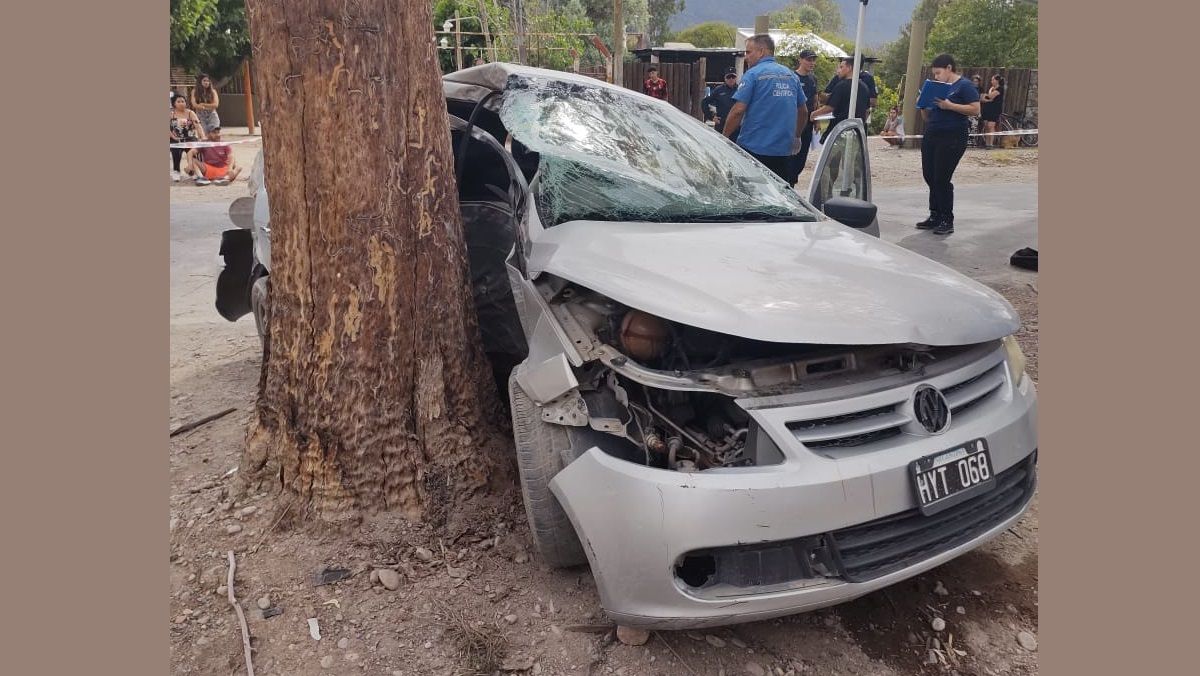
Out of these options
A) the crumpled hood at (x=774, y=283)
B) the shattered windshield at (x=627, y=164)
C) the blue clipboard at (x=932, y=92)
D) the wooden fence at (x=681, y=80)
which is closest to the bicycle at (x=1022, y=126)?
the wooden fence at (x=681, y=80)

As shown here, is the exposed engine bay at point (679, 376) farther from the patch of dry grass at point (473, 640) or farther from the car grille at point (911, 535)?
the patch of dry grass at point (473, 640)

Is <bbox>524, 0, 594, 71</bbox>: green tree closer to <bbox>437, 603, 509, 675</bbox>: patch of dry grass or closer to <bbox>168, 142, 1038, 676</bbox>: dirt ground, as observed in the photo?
<bbox>168, 142, 1038, 676</bbox>: dirt ground

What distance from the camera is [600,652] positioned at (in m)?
2.35

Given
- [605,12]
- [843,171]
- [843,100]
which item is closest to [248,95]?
[843,100]

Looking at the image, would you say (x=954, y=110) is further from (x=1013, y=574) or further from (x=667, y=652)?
(x=667, y=652)

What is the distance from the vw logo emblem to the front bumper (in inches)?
1.9

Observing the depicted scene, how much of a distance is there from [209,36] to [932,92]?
20.9 metres

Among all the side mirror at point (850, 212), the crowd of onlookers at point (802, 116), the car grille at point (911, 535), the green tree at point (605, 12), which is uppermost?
the green tree at point (605, 12)

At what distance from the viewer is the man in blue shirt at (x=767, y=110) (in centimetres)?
673

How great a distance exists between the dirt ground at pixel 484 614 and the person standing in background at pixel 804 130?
4.97 metres

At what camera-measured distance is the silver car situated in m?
2.02

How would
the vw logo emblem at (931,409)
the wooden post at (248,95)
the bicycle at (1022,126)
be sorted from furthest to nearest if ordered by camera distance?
1. the wooden post at (248,95)
2. the bicycle at (1022,126)
3. the vw logo emblem at (931,409)

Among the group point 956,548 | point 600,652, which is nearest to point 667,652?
point 600,652

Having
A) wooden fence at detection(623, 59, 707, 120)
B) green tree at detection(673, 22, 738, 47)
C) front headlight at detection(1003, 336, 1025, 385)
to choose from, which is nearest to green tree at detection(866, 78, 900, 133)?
wooden fence at detection(623, 59, 707, 120)
